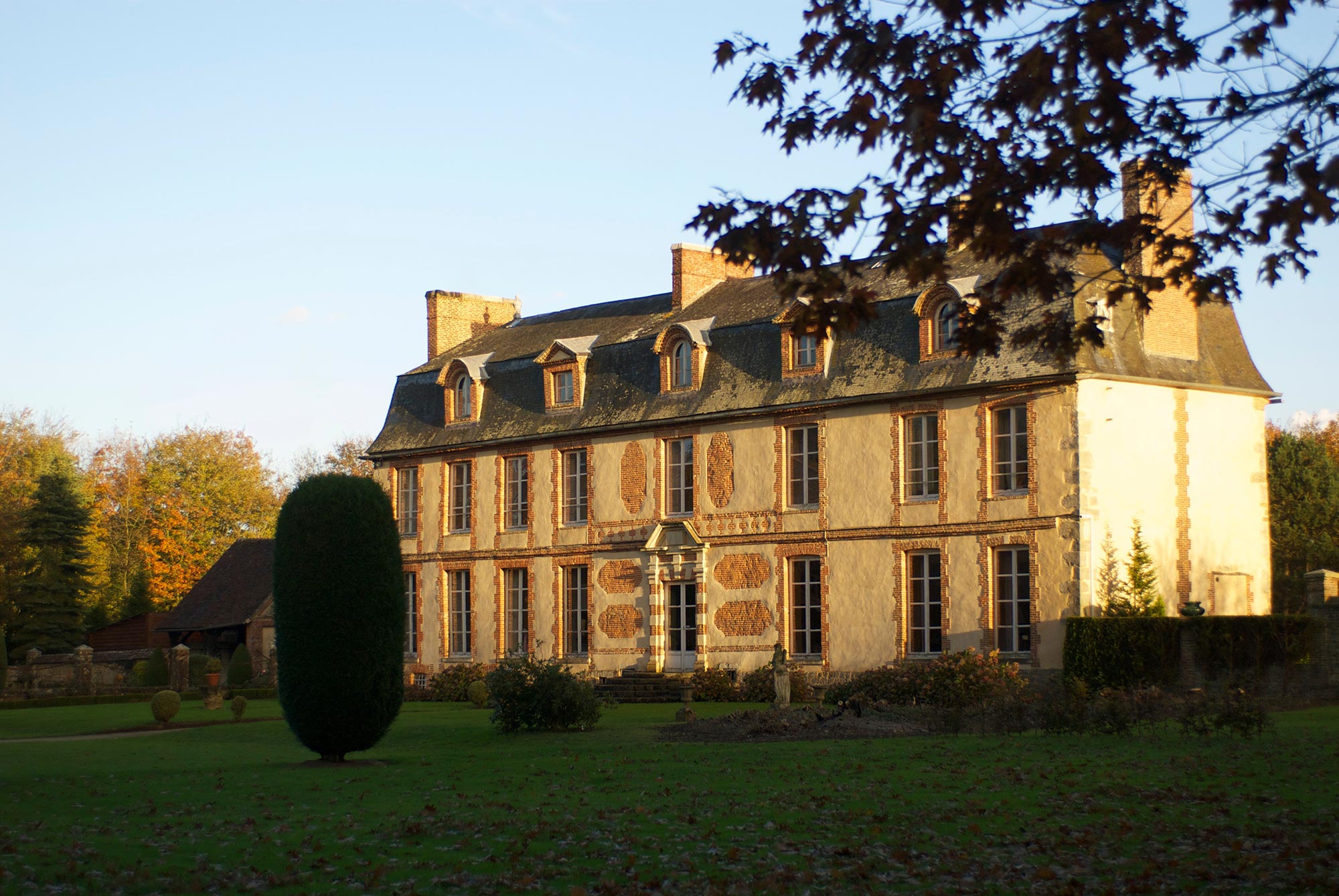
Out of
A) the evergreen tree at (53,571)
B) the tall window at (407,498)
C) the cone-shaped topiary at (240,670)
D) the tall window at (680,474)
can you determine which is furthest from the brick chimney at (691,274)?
the evergreen tree at (53,571)

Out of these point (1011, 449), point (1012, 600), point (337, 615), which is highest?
point (1011, 449)

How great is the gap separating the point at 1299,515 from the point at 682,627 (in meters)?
21.2

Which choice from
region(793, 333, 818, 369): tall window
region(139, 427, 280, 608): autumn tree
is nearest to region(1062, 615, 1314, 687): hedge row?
region(793, 333, 818, 369): tall window

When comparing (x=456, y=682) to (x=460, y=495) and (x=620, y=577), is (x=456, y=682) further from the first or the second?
(x=620, y=577)

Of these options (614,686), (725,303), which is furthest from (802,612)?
(725,303)

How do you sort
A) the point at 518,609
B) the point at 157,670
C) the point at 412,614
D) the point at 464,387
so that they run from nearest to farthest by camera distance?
1. the point at 518,609
2. the point at 464,387
3. the point at 412,614
4. the point at 157,670

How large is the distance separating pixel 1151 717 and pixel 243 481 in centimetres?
5151

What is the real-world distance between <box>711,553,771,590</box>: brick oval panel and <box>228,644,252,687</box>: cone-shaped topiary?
17.3 m

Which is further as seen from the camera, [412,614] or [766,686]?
[412,614]

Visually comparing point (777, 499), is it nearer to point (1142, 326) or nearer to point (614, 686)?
point (614, 686)

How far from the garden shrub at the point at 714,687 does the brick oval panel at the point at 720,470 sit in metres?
3.59

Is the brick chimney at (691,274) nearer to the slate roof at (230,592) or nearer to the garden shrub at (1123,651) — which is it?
the garden shrub at (1123,651)

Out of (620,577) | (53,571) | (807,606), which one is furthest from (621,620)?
(53,571)

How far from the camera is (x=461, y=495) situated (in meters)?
35.5
